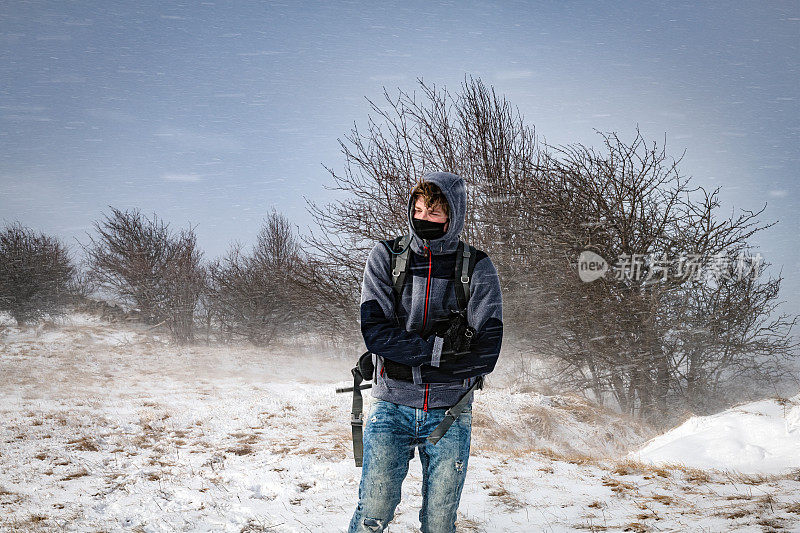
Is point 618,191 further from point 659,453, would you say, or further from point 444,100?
point 659,453

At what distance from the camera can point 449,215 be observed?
257 centimetres

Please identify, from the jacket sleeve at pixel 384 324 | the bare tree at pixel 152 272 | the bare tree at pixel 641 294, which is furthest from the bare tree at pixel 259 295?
the jacket sleeve at pixel 384 324

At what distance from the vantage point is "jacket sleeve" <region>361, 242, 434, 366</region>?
95.3 inches

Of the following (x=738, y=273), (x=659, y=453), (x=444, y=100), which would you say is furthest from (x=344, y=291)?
(x=738, y=273)

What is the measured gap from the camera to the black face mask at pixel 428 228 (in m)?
2.54

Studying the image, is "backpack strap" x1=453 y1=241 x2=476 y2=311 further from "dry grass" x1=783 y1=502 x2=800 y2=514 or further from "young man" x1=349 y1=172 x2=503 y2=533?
"dry grass" x1=783 y1=502 x2=800 y2=514

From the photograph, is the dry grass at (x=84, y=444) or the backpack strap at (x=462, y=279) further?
the dry grass at (x=84, y=444)

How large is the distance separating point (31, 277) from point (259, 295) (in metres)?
11.4

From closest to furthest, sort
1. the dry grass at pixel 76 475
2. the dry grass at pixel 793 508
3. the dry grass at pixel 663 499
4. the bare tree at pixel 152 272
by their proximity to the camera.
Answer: the dry grass at pixel 793 508
the dry grass at pixel 663 499
the dry grass at pixel 76 475
the bare tree at pixel 152 272

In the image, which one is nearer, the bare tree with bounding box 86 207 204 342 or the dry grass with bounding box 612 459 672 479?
the dry grass with bounding box 612 459 672 479

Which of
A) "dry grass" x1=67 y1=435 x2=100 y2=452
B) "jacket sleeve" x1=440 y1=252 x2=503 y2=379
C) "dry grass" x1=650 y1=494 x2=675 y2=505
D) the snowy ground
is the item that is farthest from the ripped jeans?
"dry grass" x1=67 y1=435 x2=100 y2=452

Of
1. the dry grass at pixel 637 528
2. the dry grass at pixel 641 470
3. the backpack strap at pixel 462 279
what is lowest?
the dry grass at pixel 641 470

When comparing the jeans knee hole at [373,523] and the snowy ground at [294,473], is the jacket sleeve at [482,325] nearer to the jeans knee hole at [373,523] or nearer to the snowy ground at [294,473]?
the jeans knee hole at [373,523]

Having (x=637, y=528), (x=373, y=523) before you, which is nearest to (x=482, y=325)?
(x=373, y=523)
